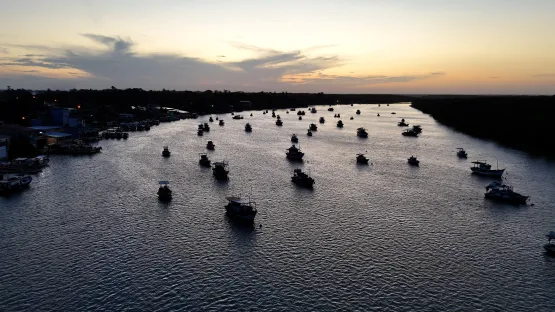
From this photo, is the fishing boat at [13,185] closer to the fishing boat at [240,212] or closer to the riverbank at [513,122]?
the fishing boat at [240,212]

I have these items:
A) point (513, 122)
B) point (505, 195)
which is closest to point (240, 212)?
point (505, 195)

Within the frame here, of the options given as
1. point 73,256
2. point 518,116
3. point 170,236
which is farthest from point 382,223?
point 518,116

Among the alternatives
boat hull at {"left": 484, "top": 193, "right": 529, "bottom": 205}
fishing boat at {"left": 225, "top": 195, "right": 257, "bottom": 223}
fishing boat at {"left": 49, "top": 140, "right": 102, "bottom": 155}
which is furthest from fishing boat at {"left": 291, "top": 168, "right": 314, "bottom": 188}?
fishing boat at {"left": 49, "top": 140, "right": 102, "bottom": 155}

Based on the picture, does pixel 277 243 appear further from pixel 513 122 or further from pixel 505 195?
pixel 513 122

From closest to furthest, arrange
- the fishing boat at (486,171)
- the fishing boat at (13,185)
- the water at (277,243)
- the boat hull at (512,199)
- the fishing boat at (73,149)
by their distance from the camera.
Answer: the water at (277,243), the boat hull at (512,199), the fishing boat at (13,185), the fishing boat at (486,171), the fishing boat at (73,149)

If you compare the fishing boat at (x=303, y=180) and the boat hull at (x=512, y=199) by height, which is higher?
the fishing boat at (x=303, y=180)

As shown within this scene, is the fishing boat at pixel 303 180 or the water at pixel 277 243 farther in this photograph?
the fishing boat at pixel 303 180

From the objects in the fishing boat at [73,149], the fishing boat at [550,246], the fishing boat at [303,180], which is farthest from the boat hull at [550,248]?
the fishing boat at [73,149]
